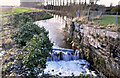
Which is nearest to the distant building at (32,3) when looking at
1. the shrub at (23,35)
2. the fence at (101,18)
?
the fence at (101,18)

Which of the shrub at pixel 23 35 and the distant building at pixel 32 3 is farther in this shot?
the distant building at pixel 32 3

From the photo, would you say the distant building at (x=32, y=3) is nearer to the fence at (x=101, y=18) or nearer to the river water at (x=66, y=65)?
the fence at (x=101, y=18)

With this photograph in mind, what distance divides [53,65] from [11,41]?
362 centimetres

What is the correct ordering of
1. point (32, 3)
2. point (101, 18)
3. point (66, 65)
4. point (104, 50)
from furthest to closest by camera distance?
point (32, 3), point (101, 18), point (66, 65), point (104, 50)

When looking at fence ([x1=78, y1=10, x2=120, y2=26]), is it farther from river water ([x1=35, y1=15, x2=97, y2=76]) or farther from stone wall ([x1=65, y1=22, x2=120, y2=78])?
river water ([x1=35, y1=15, x2=97, y2=76])

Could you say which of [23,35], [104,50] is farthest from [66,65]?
[23,35]

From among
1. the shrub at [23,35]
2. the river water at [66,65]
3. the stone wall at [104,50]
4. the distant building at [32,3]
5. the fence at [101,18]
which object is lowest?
the river water at [66,65]

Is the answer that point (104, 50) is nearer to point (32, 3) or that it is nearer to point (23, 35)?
point (23, 35)

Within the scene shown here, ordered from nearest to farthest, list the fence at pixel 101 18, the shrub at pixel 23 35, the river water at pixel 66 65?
the shrub at pixel 23 35 < the river water at pixel 66 65 < the fence at pixel 101 18

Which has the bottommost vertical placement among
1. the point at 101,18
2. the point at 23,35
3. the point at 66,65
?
the point at 66,65

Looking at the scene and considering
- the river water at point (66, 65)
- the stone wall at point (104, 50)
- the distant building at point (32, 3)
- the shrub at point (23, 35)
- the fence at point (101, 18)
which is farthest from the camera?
the distant building at point (32, 3)

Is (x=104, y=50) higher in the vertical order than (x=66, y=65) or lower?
higher

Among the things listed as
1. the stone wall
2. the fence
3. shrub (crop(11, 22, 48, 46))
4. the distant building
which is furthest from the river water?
the distant building

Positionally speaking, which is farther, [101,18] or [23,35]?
[101,18]
